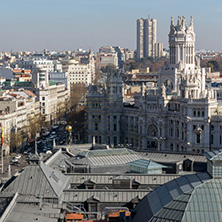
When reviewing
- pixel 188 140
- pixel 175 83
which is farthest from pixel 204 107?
pixel 175 83

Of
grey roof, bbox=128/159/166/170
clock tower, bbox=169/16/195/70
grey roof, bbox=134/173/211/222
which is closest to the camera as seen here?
grey roof, bbox=134/173/211/222

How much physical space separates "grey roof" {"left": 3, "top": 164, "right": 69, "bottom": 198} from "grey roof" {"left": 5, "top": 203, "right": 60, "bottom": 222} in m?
3.67

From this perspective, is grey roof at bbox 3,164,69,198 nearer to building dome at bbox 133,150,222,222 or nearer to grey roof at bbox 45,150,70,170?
building dome at bbox 133,150,222,222

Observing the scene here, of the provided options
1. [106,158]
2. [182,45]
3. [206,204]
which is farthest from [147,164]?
[182,45]

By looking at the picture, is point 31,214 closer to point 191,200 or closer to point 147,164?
point 191,200

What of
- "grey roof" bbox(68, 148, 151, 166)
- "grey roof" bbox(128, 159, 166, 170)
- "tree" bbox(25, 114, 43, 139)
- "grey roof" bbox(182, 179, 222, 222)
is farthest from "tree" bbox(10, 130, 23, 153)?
"grey roof" bbox(182, 179, 222, 222)

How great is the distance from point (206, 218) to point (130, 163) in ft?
104

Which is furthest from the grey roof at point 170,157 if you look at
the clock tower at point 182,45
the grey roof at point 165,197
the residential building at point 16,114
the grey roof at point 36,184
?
the clock tower at point 182,45

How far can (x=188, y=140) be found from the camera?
127 meters

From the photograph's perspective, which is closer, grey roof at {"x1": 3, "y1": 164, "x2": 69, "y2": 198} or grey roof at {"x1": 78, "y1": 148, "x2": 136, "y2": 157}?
grey roof at {"x1": 3, "y1": 164, "x2": 69, "y2": 198}

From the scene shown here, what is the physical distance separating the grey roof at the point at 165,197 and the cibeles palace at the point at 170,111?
227ft

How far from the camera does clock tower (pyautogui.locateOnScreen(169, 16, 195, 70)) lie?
149 m

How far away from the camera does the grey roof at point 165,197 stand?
52156 mm

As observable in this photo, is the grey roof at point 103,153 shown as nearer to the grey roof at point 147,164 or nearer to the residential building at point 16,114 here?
the grey roof at point 147,164
